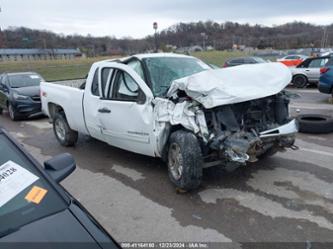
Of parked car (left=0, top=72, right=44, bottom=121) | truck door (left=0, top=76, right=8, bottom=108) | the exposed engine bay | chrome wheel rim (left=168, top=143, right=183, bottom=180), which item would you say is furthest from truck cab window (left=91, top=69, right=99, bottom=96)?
truck door (left=0, top=76, right=8, bottom=108)

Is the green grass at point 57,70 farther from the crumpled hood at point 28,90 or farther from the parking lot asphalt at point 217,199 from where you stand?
the parking lot asphalt at point 217,199

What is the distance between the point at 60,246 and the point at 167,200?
2310mm

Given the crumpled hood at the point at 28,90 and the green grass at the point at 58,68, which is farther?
the green grass at the point at 58,68

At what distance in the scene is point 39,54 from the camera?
80375 millimetres

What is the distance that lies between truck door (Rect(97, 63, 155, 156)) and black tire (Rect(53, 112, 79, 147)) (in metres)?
1.57

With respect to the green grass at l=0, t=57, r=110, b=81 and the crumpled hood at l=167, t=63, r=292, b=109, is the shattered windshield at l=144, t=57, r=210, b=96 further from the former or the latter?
the green grass at l=0, t=57, r=110, b=81

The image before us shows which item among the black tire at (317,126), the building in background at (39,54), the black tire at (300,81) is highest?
the black tire at (317,126)

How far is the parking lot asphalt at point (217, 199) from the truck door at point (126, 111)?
0.56 m

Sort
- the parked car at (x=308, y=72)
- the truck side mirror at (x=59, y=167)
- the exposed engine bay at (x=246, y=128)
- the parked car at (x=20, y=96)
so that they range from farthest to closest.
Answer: the parked car at (x=308, y=72) < the parked car at (x=20, y=96) < the exposed engine bay at (x=246, y=128) < the truck side mirror at (x=59, y=167)

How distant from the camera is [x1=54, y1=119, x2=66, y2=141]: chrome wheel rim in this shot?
21.4 feet

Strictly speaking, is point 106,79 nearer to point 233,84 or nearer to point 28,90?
point 233,84

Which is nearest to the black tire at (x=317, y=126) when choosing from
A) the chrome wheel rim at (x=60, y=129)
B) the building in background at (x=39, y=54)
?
the chrome wheel rim at (x=60, y=129)

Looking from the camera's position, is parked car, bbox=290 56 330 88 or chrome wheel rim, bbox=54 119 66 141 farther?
parked car, bbox=290 56 330 88

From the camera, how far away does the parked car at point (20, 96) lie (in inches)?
380
